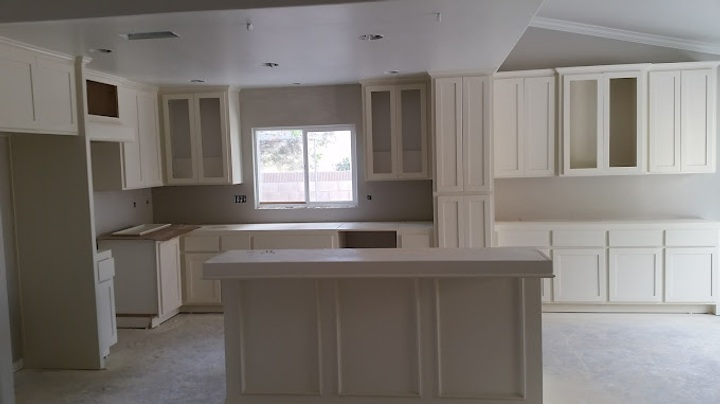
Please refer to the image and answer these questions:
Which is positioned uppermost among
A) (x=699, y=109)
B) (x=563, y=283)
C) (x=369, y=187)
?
(x=699, y=109)

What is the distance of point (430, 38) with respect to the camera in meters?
3.76

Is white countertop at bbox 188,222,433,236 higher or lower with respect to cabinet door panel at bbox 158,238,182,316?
higher

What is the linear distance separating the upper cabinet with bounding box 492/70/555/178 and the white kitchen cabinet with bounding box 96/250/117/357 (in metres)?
3.61

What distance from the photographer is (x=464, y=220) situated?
526cm

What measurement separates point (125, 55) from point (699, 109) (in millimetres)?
5068

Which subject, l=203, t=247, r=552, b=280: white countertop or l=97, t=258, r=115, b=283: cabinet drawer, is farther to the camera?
l=97, t=258, r=115, b=283: cabinet drawer

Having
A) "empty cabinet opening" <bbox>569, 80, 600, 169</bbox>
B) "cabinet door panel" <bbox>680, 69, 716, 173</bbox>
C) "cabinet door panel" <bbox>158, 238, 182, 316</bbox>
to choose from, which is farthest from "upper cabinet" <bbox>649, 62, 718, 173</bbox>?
"cabinet door panel" <bbox>158, 238, 182, 316</bbox>

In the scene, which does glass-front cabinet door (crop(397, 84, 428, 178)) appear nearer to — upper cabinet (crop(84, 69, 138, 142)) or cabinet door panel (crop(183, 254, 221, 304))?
cabinet door panel (crop(183, 254, 221, 304))

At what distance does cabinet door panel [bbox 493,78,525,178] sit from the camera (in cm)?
547

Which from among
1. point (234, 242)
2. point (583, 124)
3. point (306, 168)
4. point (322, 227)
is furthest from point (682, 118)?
point (234, 242)

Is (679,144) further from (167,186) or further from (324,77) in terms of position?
(167,186)

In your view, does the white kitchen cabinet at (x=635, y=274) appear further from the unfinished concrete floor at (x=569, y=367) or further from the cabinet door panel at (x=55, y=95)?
the cabinet door panel at (x=55, y=95)

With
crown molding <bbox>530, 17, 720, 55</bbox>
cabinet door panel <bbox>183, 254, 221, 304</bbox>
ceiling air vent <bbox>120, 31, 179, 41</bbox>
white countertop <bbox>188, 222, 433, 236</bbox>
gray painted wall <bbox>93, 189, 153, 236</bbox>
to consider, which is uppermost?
crown molding <bbox>530, 17, 720, 55</bbox>

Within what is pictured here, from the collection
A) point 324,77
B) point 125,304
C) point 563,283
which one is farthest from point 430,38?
point 125,304
